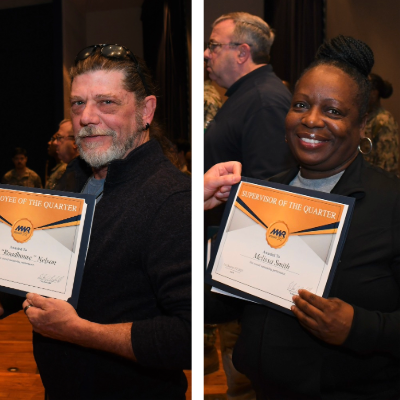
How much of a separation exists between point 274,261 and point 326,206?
0.17m

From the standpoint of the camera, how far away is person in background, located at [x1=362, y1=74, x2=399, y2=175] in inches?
43.5

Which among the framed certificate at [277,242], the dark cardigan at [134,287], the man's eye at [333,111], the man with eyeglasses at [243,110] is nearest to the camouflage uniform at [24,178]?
the dark cardigan at [134,287]

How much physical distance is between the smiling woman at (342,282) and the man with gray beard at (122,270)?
231mm

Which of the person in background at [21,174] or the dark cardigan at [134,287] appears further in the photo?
the person in background at [21,174]

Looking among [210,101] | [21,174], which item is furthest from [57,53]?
[210,101]

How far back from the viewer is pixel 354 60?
97cm

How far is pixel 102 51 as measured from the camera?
1154 millimetres

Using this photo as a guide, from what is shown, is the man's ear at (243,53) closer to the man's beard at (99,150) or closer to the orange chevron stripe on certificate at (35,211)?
the man's beard at (99,150)

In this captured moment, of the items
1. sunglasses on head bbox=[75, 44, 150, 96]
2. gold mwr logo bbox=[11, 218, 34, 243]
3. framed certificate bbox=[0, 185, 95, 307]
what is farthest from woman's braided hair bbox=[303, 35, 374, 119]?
gold mwr logo bbox=[11, 218, 34, 243]

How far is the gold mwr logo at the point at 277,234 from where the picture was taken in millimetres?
985

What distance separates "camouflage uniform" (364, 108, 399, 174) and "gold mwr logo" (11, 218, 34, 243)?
0.88 metres

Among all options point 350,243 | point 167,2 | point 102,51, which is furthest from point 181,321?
point 167,2

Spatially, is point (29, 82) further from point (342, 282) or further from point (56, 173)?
point (342, 282)

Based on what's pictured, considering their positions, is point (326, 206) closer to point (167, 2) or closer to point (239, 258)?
point (239, 258)
